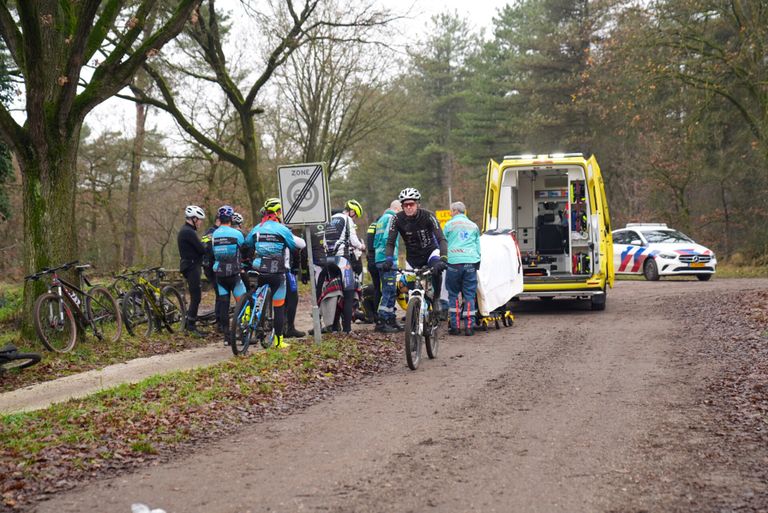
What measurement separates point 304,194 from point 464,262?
10.0 ft

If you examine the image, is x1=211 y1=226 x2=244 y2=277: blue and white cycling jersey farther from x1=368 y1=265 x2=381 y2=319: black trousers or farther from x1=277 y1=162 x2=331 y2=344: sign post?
x1=368 y1=265 x2=381 y2=319: black trousers

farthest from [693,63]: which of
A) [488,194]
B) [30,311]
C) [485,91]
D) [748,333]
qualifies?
[485,91]

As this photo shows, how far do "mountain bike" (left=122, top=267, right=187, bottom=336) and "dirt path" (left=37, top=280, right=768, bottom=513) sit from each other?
211 inches

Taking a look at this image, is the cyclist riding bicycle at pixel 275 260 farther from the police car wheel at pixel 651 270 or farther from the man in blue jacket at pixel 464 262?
the police car wheel at pixel 651 270

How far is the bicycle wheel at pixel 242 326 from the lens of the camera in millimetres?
10641

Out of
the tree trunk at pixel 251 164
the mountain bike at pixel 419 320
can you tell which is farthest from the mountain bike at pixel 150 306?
the tree trunk at pixel 251 164

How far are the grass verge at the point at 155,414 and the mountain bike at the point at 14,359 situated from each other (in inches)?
61.3

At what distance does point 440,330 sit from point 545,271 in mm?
3886

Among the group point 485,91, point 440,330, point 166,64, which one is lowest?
point 440,330

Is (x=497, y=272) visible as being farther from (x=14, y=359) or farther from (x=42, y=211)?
(x=14, y=359)

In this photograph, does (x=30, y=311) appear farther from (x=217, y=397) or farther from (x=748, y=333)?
(x=748, y=333)

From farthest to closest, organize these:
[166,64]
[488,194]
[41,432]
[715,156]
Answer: [715,156] → [166,64] → [488,194] → [41,432]

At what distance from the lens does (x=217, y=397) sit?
8.16 metres

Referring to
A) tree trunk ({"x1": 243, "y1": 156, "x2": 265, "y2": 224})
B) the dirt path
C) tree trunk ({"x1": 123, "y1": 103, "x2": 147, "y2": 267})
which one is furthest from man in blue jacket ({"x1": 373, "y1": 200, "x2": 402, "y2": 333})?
tree trunk ({"x1": 123, "y1": 103, "x2": 147, "y2": 267})
